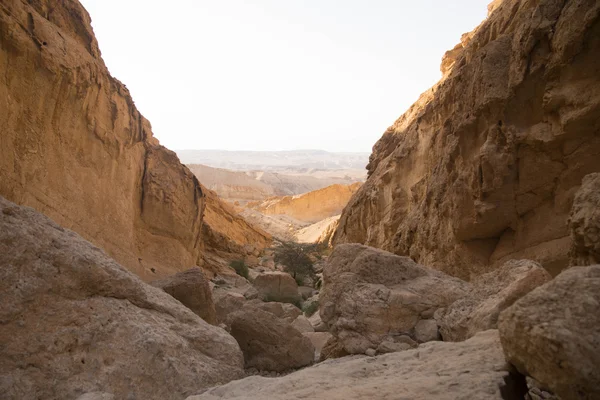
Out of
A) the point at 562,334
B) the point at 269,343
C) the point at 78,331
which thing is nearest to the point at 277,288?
the point at 269,343

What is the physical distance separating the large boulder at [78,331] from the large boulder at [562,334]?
2436 millimetres

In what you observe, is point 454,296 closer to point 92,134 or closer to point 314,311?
point 314,311

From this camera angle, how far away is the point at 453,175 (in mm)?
7812

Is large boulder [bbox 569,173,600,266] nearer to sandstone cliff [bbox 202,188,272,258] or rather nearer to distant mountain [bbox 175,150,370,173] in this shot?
sandstone cliff [bbox 202,188,272,258]

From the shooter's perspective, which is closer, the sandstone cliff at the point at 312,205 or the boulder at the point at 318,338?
the boulder at the point at 318,338

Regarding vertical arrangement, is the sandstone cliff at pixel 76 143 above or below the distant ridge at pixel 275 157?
below

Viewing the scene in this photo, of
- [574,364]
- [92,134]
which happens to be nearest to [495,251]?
[574,364]

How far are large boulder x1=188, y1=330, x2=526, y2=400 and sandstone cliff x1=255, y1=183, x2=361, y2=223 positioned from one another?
140ft

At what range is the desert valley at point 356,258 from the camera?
104 inches

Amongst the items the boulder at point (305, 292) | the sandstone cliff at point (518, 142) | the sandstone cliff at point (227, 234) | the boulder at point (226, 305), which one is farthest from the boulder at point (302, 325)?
the sandstone cliff at point (227, 234)

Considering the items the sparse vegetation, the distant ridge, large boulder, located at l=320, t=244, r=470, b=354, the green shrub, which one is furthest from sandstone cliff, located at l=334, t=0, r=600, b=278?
the distant ridge

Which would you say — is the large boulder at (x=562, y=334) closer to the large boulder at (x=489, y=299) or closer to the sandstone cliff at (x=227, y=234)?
the large boulder at (x=489, y=299)

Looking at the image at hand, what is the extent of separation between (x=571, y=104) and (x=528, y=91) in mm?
768

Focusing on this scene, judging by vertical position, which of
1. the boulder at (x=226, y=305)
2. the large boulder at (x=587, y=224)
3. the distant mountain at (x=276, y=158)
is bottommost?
the boulder at (x=226, y=305)
